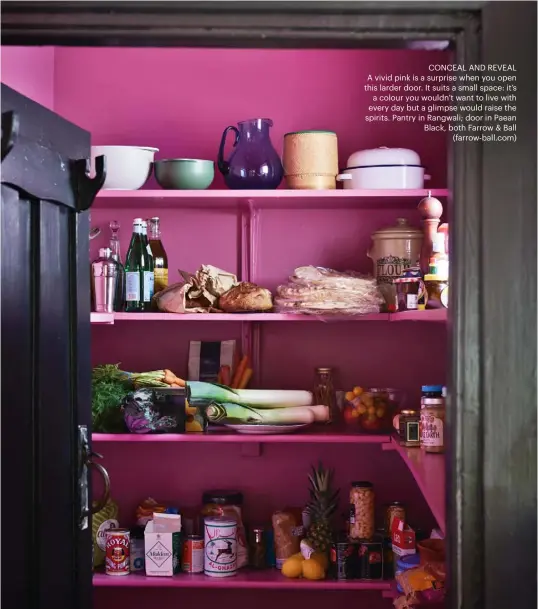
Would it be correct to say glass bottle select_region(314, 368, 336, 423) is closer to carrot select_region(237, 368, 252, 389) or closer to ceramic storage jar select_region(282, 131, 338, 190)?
carrot select_region(237, 368, 252, 389)

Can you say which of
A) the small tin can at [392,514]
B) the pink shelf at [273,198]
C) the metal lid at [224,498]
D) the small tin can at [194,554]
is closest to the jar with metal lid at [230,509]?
the metal lid at [224,498]

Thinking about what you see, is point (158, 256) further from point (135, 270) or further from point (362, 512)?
point (362, 512)

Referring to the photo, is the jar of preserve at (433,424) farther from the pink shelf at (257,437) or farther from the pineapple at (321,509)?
the pineapple at (321,509)

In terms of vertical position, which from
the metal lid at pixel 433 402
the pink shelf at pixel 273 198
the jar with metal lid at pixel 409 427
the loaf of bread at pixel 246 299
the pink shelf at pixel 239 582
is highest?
the pink shelf at pixel 273 198

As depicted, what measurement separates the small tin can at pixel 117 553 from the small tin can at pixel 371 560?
0.77 metres

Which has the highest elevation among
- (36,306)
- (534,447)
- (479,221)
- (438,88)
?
(438,88)

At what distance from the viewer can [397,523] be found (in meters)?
2.80

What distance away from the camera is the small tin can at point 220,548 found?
117 inches

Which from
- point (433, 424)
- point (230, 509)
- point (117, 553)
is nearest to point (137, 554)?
point (117, 553)

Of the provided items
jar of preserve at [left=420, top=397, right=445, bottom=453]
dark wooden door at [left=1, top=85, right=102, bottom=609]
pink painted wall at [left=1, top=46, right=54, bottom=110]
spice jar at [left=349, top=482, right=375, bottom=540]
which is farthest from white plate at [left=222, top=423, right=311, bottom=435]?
pink painted wall at [left=1, top=46, right=54, bottom=110]

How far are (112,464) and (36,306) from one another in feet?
5.10

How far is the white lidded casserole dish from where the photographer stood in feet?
9.52

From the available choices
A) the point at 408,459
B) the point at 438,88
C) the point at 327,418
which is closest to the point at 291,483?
the point at 327,418

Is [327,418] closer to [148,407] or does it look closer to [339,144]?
[148,407]
